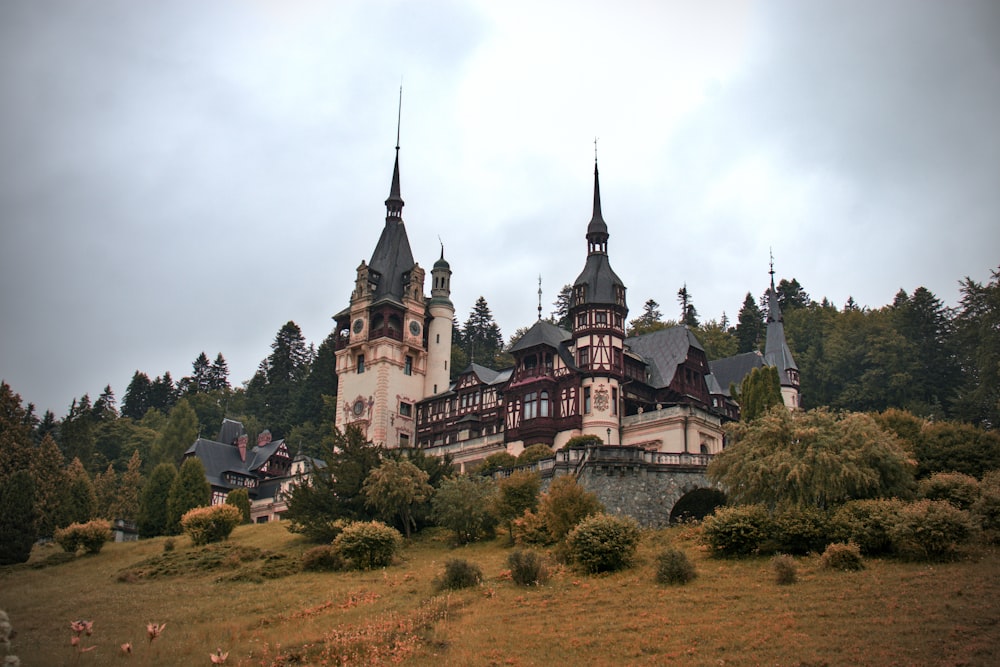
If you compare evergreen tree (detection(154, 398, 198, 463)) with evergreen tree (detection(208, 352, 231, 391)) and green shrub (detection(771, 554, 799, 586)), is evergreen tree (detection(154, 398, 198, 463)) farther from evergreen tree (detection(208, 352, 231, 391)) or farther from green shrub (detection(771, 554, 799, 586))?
green shrub (detection(771, 554, 799, 586))

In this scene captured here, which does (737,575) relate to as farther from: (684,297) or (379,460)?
(684,297)

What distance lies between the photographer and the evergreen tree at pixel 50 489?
60.8 metres

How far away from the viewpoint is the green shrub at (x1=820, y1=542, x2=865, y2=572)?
32.4 metres

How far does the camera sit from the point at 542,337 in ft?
210

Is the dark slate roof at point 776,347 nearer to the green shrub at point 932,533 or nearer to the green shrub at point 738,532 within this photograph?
the green shrub at point 738,532

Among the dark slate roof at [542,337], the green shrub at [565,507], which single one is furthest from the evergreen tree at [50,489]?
the green shrub at [565,507]

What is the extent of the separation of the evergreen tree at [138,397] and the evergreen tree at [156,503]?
2639 inches

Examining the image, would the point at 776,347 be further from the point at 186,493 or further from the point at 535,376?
the point at 186,493

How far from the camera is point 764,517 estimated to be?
121 feet

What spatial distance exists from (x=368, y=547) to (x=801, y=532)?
17427 millimetres

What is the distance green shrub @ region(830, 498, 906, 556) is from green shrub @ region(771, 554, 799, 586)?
3.07 metres

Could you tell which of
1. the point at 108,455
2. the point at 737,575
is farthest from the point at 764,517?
the point at 108,455

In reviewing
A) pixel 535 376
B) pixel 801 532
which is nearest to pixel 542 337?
pixel 535 376

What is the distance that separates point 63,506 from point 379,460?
23.9 m
